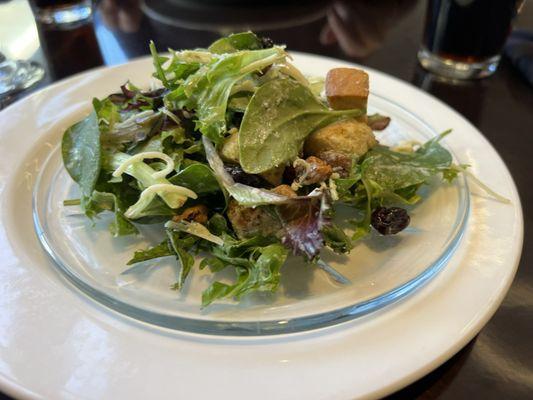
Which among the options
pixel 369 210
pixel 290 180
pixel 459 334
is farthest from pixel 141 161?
pixel 459 334

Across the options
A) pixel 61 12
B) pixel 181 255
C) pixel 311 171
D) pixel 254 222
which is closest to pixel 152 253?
pixel 181 255

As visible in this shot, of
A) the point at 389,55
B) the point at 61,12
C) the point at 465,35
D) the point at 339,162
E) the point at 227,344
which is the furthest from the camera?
the point at 61,12

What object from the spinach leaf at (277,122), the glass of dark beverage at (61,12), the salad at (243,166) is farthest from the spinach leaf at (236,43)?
the glass of dark beverage at (61,12)

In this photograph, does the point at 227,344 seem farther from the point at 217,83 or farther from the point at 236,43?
the point at 236,43

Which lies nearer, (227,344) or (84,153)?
(227,344)

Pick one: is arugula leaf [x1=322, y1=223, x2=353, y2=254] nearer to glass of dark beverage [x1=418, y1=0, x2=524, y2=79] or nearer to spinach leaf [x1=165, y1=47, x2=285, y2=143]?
spinach leaf [x1=165, y1=47, x2=285, y2=143]

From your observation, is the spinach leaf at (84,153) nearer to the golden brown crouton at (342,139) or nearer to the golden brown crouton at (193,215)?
the golden brown crouton at (193,215)

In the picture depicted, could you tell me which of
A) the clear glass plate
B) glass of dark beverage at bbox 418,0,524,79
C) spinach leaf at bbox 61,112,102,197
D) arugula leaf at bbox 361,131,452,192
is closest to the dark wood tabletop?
glass of dark beverage at bbox 418,0,524,79

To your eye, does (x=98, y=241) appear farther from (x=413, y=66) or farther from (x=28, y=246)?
(x=413, y=66)
